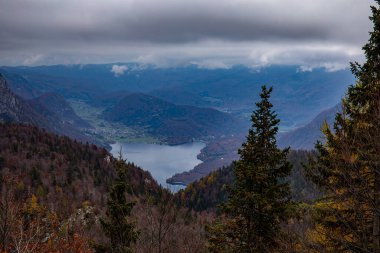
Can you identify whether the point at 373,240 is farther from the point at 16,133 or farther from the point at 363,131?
the point at 16,133

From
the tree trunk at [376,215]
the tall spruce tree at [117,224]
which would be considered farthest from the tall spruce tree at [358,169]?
the tall spruce tree at [117,224]

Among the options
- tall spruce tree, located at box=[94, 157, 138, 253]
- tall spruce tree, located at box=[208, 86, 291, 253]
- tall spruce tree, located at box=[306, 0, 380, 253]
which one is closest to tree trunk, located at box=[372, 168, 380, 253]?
tall spruce tree, located at box=[306, 0, 380, 253]

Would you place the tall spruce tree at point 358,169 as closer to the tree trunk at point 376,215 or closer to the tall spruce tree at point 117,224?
the tree trunk at point 376,215

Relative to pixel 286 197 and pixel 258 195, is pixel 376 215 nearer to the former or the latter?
pixel 258 195

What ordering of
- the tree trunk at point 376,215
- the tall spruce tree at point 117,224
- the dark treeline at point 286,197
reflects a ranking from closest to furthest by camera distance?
1. the tree trunk at point 376,215
2. the dark treeline at point 286,197
3. the tall spruce tree at point 117,224

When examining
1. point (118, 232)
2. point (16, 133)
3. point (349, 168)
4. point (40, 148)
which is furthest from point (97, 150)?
point (349, 168)

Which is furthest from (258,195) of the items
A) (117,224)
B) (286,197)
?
(117,224)

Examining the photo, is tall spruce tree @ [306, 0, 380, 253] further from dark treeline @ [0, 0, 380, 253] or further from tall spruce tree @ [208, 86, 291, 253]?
tall spruce tree @ [208, 86, 291, 253]
